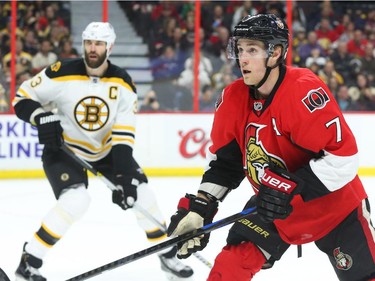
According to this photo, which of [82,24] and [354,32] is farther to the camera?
[354,32]

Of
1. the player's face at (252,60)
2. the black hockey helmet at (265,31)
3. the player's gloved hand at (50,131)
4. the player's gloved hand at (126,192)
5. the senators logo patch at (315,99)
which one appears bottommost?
the player's gloved hand at (126,192)

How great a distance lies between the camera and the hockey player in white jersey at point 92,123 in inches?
143

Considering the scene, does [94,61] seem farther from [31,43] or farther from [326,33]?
[326,33]

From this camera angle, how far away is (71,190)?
3578 mm

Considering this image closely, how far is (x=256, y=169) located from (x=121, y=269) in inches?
63.5

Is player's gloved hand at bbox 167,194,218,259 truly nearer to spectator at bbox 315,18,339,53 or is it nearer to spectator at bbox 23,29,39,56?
spectator at bbox 23,29,39,56

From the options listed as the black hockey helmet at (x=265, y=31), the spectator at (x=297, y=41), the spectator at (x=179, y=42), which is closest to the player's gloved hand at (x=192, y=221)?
the black hockey helmet at (x=265, y=31)

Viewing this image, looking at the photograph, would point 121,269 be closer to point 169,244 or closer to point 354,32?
point 169,244

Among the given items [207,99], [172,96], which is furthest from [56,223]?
[207,99]

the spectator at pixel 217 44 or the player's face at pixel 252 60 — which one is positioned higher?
the player's face at pixel 252 60

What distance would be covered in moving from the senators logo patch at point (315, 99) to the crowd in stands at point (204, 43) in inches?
178

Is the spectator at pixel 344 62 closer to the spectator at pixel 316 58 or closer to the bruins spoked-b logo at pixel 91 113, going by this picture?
the spectator at pixel 316 58

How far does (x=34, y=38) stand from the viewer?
22.8ft

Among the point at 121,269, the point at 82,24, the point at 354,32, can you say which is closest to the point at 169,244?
the point at 121,269
